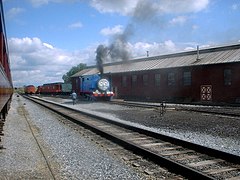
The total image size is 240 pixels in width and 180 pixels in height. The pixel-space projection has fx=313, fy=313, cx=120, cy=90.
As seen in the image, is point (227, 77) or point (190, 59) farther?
point (190, 59)

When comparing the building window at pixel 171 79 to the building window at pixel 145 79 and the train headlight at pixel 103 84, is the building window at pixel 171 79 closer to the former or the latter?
the building window at pixel 145 79

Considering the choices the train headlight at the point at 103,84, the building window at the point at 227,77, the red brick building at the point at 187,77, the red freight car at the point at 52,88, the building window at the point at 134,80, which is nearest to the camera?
the building window at the point at 227,77

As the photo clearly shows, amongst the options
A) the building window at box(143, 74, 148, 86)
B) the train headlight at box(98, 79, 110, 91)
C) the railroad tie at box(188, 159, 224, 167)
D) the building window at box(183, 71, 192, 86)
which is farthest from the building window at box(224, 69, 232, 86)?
the railroad tie at box(188, 159, 224, 167)

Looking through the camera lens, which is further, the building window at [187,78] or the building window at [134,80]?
the building window at [134,80]

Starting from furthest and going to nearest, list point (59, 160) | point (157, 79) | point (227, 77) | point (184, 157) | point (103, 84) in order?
point (157, 79), point (103, 84), point (227, 77), point (59, 160), point (184, 157)

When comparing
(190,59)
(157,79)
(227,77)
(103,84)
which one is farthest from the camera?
(157,79)

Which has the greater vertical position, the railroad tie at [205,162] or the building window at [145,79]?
the building window at [145,79]

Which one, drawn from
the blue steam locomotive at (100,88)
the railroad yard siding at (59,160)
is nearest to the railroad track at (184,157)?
the railroad yard siding at (59,160)

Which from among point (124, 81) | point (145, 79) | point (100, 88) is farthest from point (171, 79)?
point (124, 81)

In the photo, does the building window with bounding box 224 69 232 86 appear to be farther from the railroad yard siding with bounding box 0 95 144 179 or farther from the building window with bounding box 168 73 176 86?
the railroad yard siding with bounding box 0 95 144 179

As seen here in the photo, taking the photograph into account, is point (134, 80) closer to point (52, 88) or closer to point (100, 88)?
point (100, 88)

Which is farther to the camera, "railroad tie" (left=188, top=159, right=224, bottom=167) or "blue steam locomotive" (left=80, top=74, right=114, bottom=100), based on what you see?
"blue steam locomotive" (left=80, top=74, right=114, bottom=100)

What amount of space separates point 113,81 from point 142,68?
6.92m

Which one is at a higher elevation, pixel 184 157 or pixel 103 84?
pixel 103 84
